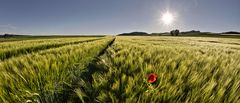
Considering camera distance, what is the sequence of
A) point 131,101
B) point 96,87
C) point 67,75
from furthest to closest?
point 67,75 → point 96,87 → point 131,101

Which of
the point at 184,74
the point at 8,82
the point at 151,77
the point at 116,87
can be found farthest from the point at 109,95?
the point at 8,82

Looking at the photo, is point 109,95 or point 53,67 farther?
point 53,67

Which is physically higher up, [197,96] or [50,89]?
[197,96]

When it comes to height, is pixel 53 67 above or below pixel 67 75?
above

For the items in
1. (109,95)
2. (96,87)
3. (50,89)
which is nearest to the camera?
(109,95)

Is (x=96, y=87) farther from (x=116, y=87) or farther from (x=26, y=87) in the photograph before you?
(x=26, y=87)

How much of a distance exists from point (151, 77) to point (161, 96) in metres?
0.21

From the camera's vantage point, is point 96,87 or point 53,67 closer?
point 96,87

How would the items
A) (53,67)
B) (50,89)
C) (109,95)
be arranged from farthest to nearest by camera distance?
(53,67) → (50,89) → (109,95)

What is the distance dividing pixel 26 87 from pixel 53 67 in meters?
0.52

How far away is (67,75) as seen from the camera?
243cm

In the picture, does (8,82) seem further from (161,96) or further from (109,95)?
(161,96)

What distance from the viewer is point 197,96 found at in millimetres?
1270

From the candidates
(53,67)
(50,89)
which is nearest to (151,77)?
(50,89)
